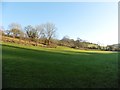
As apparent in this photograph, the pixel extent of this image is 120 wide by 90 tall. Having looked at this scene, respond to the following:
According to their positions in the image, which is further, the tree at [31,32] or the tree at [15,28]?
the tree at [31,32]

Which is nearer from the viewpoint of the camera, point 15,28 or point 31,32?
point 15,28

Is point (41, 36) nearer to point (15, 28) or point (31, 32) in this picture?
point (31, 32)

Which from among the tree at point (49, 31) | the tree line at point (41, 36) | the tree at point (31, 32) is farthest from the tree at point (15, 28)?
the tree at point (49, 31)

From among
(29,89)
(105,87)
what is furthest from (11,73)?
(105,87)

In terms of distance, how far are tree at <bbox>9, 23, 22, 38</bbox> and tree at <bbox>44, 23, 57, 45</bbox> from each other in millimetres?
1828

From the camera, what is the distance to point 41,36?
1271 centimetres

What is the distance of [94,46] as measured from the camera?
13.5 metres

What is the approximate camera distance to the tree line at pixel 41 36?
11.8 m

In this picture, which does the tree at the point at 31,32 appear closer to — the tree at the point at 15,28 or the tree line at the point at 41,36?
the tree line at the point at 41,36

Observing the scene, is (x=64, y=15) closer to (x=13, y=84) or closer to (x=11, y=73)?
(x=11, y=73)

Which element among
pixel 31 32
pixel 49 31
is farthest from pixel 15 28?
pixel 49 31

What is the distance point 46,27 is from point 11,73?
24.5 feet

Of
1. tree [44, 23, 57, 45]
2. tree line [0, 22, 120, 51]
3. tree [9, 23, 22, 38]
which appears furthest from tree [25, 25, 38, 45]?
tree [44, 23, 57, 45]

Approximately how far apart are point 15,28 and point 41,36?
1.94 metres
